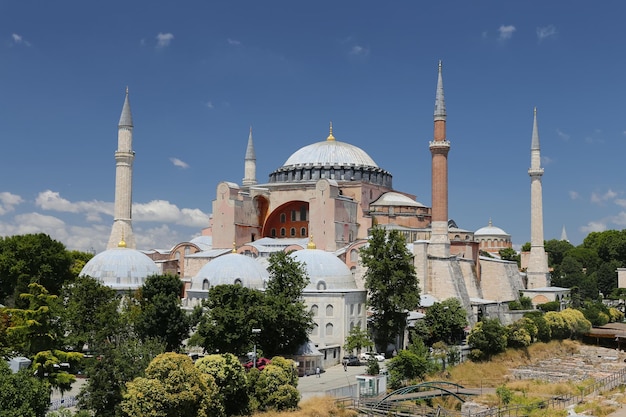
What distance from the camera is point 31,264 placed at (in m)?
32.0

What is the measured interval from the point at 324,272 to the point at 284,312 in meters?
4.67

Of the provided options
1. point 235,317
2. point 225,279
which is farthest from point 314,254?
point 235,317

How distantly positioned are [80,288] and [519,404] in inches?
604

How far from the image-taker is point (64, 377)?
18266 mm

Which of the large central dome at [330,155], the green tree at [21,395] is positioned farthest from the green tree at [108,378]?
the large central dome at [330,155]

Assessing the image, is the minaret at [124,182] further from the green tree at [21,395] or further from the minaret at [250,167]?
the green tree at [21,395]

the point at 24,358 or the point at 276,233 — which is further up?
the point at 276,233

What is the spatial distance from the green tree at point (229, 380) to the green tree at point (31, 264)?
1588 centimetres

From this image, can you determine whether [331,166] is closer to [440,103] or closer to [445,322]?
[440,103]

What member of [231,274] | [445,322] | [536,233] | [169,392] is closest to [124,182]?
[231,274]

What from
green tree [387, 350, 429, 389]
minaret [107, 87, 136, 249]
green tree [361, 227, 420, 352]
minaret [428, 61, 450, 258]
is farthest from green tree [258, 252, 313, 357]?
minaret [107, 87, 136, 249]

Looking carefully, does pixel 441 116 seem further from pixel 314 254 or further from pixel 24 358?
pixel 24 358

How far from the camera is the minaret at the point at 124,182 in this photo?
1459 inches

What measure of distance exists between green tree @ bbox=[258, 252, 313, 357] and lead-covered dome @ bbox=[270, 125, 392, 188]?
17984 mm
